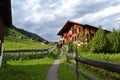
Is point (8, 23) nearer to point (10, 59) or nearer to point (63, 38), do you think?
point (10, 59)

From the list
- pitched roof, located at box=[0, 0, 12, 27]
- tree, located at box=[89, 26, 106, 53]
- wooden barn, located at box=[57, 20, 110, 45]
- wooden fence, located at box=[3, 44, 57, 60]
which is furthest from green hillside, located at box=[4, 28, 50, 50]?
tree, located at box=[89, 26, 106, 53]

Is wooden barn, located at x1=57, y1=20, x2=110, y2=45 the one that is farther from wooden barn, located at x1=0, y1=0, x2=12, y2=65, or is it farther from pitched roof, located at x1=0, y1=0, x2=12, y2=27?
wooden barn, located at x1=0, y1=0, x2=12, y2=65

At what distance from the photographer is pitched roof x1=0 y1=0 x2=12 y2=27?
18.3m

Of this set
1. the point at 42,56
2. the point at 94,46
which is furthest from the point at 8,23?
the point at 94,46

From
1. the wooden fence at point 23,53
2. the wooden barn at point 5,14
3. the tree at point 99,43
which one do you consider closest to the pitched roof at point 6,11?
the wooden barn at point 5,14

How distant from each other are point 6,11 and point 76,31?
2262 inches

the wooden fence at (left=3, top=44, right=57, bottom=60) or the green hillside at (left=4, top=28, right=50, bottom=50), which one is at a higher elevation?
the green hillside at (left=4, top=28, right=50, bottom=50)

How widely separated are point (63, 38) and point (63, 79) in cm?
7445

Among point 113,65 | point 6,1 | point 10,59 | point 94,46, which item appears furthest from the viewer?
point 94,46

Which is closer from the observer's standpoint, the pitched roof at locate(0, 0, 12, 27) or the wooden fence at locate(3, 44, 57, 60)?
the pitched roof at locate(0, 0, 12, 27)

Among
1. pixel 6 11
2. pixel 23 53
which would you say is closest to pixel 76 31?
pixel 23 53

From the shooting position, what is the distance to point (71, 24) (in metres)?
78.8

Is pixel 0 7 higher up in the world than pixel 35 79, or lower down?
higher up

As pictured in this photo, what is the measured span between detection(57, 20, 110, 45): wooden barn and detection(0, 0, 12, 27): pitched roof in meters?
41.6
